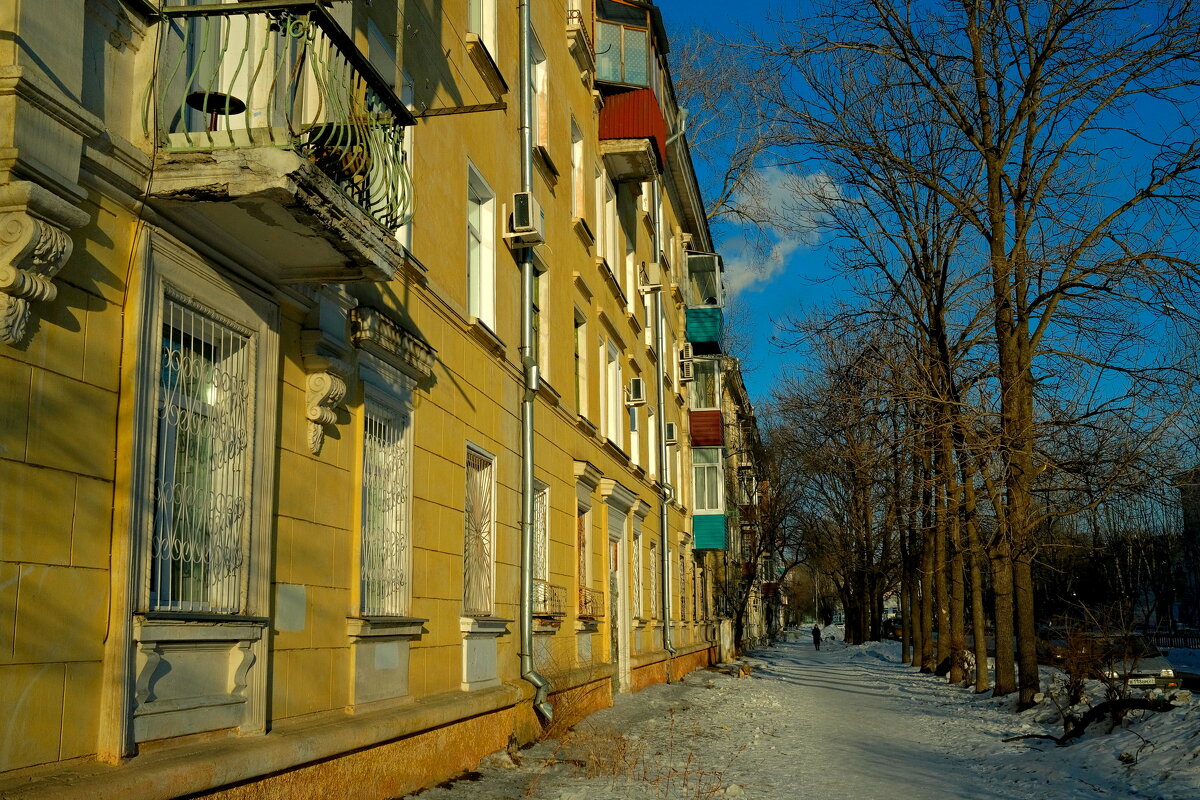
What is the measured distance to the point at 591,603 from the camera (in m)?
16.2

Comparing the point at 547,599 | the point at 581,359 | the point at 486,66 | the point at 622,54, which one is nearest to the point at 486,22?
the point at 486,66

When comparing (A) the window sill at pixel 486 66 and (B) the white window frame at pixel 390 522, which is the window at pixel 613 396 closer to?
(A) the window sill at pixel 486 66

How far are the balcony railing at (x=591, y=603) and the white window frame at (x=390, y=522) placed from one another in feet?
22.9

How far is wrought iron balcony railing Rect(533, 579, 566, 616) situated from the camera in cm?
1302

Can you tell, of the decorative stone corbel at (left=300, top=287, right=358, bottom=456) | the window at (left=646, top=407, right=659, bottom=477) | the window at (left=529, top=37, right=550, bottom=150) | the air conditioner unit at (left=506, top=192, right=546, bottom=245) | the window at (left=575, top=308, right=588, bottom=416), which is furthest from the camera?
the window at (left=646, top=407, right=659, bottom=477)

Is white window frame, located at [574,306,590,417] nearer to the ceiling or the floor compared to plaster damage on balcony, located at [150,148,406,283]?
nearer to the ceiling

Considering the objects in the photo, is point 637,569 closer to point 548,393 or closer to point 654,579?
point 654,579

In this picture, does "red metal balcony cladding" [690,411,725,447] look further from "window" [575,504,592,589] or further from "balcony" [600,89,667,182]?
"window" [575,504,592,589]

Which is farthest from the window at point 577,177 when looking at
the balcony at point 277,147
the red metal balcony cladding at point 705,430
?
the red metal balcony cladding at point 705,430

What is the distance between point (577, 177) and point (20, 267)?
42.6 feet

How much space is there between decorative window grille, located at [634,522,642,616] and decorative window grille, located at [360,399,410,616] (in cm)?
1218

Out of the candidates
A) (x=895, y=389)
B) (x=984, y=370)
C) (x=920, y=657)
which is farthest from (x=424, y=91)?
(x=920, y=657)

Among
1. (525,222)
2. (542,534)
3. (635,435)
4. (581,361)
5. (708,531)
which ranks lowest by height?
(542,534)

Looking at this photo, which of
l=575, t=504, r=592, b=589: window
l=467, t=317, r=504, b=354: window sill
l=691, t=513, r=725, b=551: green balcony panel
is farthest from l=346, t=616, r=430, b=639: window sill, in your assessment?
l=691, t=513, r=725, b=551: green balcony panel
